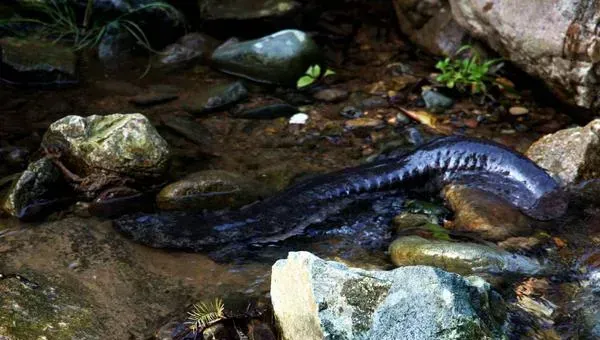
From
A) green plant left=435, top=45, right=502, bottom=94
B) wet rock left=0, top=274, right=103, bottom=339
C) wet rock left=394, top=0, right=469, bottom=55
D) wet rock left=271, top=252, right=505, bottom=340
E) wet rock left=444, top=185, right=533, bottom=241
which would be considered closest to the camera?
wet rock left=271, top=252, right=505, bottom=340

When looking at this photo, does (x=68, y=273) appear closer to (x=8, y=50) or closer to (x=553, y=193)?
(x=553, y=193)

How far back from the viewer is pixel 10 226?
405 cm

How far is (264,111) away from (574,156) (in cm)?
250

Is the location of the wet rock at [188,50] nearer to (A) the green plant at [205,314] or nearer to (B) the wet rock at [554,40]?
(B) the wet rock at [554,40]

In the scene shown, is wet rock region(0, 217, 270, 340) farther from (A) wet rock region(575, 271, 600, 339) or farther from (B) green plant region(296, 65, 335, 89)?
(B) green plant region(296, 65, 335, 89)

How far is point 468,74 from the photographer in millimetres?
6012

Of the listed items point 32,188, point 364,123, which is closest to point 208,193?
point 32,188

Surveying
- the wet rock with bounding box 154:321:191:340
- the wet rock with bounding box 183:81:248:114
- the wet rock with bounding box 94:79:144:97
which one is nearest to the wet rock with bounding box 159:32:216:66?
the wet rock with bounding box 94:79:144:97

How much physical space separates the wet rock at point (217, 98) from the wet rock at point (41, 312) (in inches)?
104

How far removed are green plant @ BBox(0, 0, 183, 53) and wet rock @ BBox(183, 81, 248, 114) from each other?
119cm

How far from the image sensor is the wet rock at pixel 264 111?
568 cm

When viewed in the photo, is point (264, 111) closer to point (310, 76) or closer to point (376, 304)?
point (310, 76)

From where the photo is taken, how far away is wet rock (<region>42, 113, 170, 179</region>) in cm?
440

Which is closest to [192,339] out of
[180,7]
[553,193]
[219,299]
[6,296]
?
[219,299]
